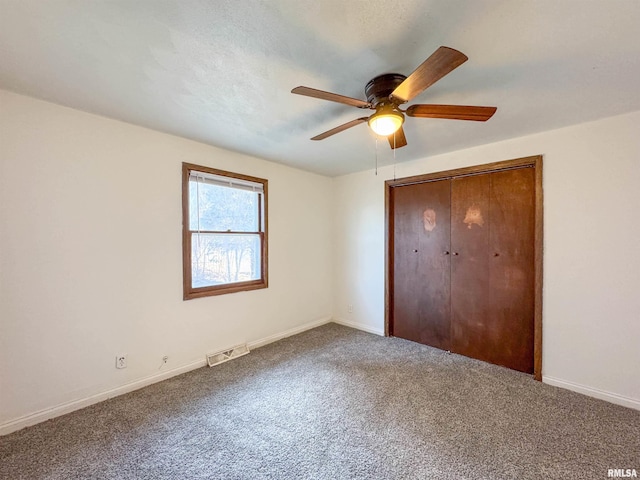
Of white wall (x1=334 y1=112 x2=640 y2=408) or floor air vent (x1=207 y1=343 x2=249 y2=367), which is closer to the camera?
white wall (x1=334 y1=112 x2=640 y2=408)

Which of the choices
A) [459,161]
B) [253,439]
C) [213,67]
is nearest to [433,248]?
[459,161]

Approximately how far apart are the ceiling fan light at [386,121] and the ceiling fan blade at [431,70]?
0.10m

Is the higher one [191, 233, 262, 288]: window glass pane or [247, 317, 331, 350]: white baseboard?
[191, 233, 262, 288]: window glass pane

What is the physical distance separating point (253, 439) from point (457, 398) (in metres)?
1.68

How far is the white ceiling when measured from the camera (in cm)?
122

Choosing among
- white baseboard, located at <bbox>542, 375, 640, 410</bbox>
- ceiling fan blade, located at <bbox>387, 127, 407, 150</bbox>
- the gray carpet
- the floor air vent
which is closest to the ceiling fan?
ceiling fan blade, located at <bbox>387, 127, 407, 150</bbox>

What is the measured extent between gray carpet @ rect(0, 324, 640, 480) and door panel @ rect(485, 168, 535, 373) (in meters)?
0.25

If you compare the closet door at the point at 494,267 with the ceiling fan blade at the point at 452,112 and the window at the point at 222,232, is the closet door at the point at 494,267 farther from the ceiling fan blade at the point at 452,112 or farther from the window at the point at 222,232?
the window at the point at 222,232

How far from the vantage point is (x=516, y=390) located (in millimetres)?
2432

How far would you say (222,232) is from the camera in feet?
10.2

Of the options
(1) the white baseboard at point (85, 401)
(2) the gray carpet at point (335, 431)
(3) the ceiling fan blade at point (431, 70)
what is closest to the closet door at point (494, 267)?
(2) the gray carpet at point (335, 431)

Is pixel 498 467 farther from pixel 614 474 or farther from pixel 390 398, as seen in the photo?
pixel 390 398

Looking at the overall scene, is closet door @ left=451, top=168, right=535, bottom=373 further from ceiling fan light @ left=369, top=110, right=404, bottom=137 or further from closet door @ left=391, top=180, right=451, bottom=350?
ceiling fan light @ left=369, top=110, right=404, bottom=137

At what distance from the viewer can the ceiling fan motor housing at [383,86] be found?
5.43 feet
